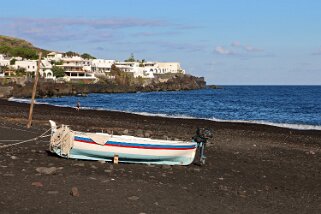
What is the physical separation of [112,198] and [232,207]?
10.8 feet

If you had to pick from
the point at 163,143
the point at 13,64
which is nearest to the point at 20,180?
the point at 163,143

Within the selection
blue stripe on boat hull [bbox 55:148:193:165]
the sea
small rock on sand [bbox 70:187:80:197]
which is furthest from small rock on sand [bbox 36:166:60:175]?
the sea

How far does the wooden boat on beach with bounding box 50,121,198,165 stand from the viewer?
17.6 m

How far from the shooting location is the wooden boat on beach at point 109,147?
695 inches

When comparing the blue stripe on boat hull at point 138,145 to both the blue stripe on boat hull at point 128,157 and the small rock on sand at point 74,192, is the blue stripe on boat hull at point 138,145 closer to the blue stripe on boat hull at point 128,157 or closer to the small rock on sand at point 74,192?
the blue stripe on boat hull at point 128,157

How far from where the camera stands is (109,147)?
17.7 metres

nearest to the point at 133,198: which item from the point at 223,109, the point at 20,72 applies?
the point at 223,109

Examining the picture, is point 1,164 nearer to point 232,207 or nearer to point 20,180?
point 20,180

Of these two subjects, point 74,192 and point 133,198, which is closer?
point 74,192

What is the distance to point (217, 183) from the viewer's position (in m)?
15.9

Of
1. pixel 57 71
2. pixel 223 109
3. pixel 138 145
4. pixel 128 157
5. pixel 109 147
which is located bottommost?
pixel 223 109

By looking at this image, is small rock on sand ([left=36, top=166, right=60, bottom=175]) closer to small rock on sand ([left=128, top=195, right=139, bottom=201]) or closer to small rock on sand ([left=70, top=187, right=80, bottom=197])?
small rock on sand ([left=70, top=187, right=80, bottom=197])

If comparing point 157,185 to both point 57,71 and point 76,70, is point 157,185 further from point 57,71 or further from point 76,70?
point 76,70

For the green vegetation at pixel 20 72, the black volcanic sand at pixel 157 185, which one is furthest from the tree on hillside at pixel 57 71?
the black volcanic sand at pixel 157 185
